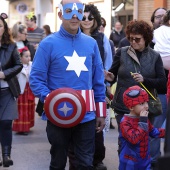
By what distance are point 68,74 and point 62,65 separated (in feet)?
0.31

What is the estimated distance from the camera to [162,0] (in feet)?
66.6

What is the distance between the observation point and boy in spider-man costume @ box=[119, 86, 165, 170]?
5680 millimetres

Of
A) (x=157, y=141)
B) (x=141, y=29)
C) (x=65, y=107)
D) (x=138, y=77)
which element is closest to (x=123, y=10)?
(x=157, y=141)

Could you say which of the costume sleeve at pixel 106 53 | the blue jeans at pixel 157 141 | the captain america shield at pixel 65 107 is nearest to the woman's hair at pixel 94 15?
the costume sleeve at pixel 106 53

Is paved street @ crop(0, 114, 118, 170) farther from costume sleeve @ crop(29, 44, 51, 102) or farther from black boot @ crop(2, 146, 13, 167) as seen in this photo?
costume sleeve @ crop(29, 44, 51, 102)

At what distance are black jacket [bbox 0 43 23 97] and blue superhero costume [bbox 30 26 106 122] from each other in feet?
6.41

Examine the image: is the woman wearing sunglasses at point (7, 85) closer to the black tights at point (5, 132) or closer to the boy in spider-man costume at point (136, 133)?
the black tights at point (5, 132)

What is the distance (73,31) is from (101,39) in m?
2.03

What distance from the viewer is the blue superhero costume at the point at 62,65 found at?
5406mm

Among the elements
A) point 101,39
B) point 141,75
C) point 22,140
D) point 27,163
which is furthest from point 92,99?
point 22,140

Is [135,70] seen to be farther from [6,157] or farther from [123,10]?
[123,10]

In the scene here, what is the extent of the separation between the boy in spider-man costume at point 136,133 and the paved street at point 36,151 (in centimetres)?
200

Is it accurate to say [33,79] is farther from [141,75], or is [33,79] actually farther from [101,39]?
[101,39]

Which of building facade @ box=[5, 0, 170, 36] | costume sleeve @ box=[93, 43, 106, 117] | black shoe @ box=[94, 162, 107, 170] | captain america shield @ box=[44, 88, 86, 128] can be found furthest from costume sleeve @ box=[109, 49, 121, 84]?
building facade @ box=[5, 0, 170, 36]
